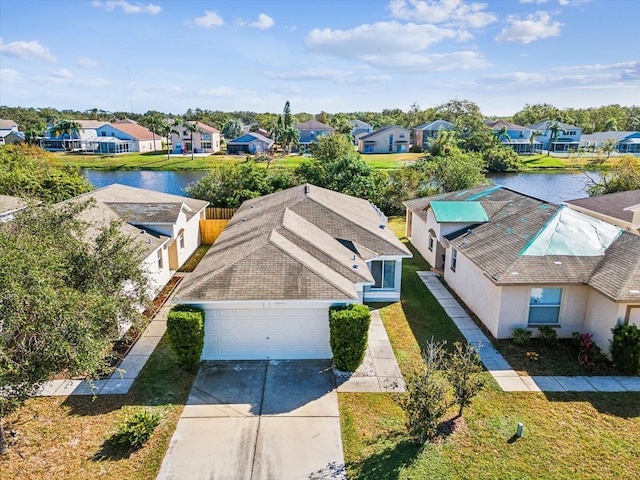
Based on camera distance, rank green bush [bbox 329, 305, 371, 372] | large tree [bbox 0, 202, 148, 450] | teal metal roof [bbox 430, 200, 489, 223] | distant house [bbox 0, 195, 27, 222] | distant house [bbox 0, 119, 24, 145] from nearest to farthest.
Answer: large tree [bbox 0, 202, 148, 450] → green bush [bbox 329, 305, 371, 372] → distant house [bbox 0, 195, 27, 222] → teal metal roof [bbox 430, 200, 489, 223] → distant house [bbox 0, 119, 24, 145]

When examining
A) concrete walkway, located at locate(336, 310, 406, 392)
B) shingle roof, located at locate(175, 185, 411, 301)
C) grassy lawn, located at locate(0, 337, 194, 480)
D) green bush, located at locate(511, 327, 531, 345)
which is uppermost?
shingle roof, located at locate(175, 185, 411, 301)

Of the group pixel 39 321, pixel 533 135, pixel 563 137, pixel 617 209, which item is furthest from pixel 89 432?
pixel 563 137

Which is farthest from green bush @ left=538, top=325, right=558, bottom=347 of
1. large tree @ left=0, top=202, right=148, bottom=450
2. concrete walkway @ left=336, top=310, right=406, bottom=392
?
large tree @ left=0, top=202, right=148, bottom=450

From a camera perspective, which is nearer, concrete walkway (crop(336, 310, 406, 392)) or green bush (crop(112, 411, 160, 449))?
green bush (crop(112, 411, 160, 449))

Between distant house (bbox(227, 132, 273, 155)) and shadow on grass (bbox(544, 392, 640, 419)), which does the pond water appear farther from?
shadow on grass (bbox(544, 392, 640, 419))

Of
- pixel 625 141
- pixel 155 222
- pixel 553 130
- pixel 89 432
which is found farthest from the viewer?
pixel 553 130

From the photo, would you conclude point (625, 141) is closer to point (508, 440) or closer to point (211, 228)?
point (211, 228)

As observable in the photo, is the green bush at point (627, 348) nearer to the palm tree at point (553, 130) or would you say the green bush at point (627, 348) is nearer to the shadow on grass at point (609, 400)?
the shadow on grass at point (609, 400)
